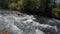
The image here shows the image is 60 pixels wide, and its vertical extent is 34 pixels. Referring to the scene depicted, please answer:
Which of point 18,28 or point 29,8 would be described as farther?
point 29,8

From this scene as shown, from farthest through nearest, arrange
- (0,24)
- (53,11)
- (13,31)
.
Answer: (53,11) → (0,24) → (13,31)

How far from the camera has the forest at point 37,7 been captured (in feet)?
54.5

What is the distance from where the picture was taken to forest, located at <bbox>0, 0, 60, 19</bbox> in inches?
654

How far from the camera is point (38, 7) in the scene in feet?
55.4

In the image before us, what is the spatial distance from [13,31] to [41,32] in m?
1.60

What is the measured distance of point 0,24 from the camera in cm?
1089

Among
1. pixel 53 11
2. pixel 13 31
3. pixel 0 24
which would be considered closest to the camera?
pixel 13 31

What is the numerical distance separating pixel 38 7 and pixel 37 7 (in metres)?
0.09

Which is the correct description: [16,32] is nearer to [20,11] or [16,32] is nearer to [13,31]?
[13,31]

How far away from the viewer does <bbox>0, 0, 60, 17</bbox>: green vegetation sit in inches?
656

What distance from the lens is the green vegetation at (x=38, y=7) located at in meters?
16.7

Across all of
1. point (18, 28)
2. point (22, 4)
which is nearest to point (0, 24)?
point (18, 28)

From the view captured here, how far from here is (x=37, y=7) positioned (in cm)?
1692

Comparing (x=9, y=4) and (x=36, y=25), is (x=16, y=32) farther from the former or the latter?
(x=9, y=4)
